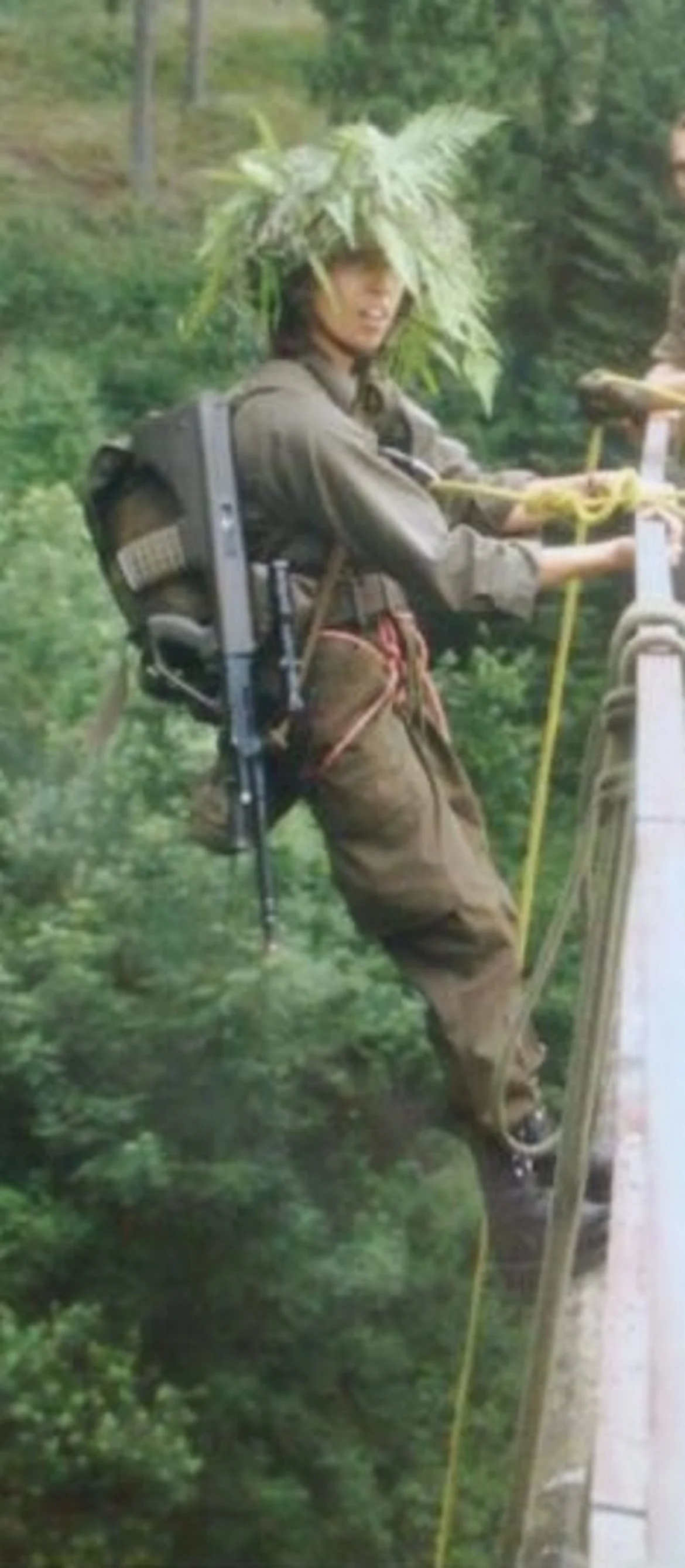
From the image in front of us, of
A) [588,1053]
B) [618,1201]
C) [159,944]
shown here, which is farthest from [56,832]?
[618,1201]

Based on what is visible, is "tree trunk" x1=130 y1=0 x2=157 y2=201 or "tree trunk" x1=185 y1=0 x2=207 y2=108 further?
"tree trunk" x1=185 y1=0 x2=207 y2=108

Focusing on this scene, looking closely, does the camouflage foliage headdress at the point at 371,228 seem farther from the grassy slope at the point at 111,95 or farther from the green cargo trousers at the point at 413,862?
the grassy slope at the point at 111,95

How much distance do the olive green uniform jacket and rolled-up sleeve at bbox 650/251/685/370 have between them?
1.59m

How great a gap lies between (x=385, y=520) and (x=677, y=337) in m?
2.23

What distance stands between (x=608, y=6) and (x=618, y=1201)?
18971mm

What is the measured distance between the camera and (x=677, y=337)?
7.07 m

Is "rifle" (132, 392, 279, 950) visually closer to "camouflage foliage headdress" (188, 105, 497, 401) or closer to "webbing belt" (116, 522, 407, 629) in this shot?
"webbing belt" (116, 522, 407, 629)

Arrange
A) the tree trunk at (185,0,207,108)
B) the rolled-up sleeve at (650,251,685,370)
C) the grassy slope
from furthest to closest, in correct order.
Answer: the tree trunk at (185,0,207,108) → the grassy slope → the rolled-up sleeve at (650,251,685,370)

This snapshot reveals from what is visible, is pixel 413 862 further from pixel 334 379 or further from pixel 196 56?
pixel 196 56

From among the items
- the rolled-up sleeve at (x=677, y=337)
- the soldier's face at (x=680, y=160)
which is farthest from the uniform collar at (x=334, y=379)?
the soldier's face at (x=680, y=160)

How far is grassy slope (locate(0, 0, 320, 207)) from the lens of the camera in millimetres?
25266

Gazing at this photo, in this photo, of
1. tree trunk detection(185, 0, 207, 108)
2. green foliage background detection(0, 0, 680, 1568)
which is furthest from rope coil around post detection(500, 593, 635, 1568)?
tree trunk detection(185, 0, 207, 108)

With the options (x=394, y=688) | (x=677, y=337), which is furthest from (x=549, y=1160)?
(x=677, y=337)

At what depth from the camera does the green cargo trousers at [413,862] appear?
5.25 m
